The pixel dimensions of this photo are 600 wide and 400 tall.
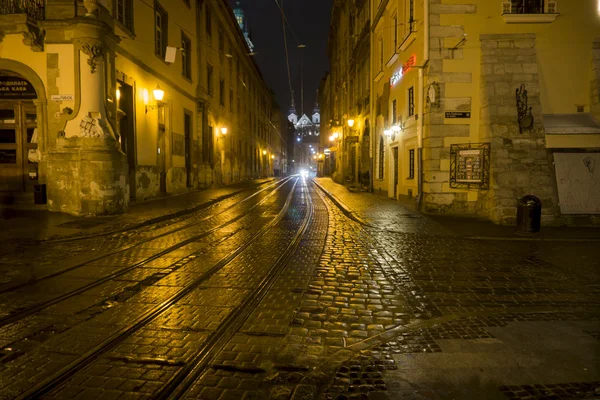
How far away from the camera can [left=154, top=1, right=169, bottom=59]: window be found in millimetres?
19317

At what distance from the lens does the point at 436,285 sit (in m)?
5.98

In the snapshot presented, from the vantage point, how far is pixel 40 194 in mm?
13250

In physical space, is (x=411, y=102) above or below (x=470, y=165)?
above

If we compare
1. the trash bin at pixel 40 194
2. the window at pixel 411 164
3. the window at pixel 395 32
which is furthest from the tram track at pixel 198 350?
the window at pixel 395 32

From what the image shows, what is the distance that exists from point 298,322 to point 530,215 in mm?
8678

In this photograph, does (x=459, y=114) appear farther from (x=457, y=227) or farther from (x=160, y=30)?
(x=160, y=30)

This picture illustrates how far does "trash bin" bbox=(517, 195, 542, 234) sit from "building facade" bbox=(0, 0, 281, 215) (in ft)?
40.4

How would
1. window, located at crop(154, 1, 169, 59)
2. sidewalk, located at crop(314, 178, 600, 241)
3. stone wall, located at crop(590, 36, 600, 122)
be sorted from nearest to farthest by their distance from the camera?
sidewalk, located at crop(314, 178, 600, 241)
stone wall, located at crop(590, 36, 600, 122)
window, located at crop(154, 1, 169, 59)

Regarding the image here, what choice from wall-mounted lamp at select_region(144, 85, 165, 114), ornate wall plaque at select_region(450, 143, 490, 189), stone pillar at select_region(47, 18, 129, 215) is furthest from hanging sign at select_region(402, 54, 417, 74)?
stone pillar at select_region(47, 18, 129, 215)

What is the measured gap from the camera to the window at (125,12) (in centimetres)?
1581

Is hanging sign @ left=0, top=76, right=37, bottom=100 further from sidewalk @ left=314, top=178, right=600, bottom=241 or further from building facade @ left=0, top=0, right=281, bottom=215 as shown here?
sidewalk @ left=314, top=178, right=600, bottom=241

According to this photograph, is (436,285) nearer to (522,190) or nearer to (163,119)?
(522,190)

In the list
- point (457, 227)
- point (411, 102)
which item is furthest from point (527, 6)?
point (457, 227)

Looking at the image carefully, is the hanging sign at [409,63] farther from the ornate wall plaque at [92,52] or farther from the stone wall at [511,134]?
the ornate wall plaque at [92,52]
